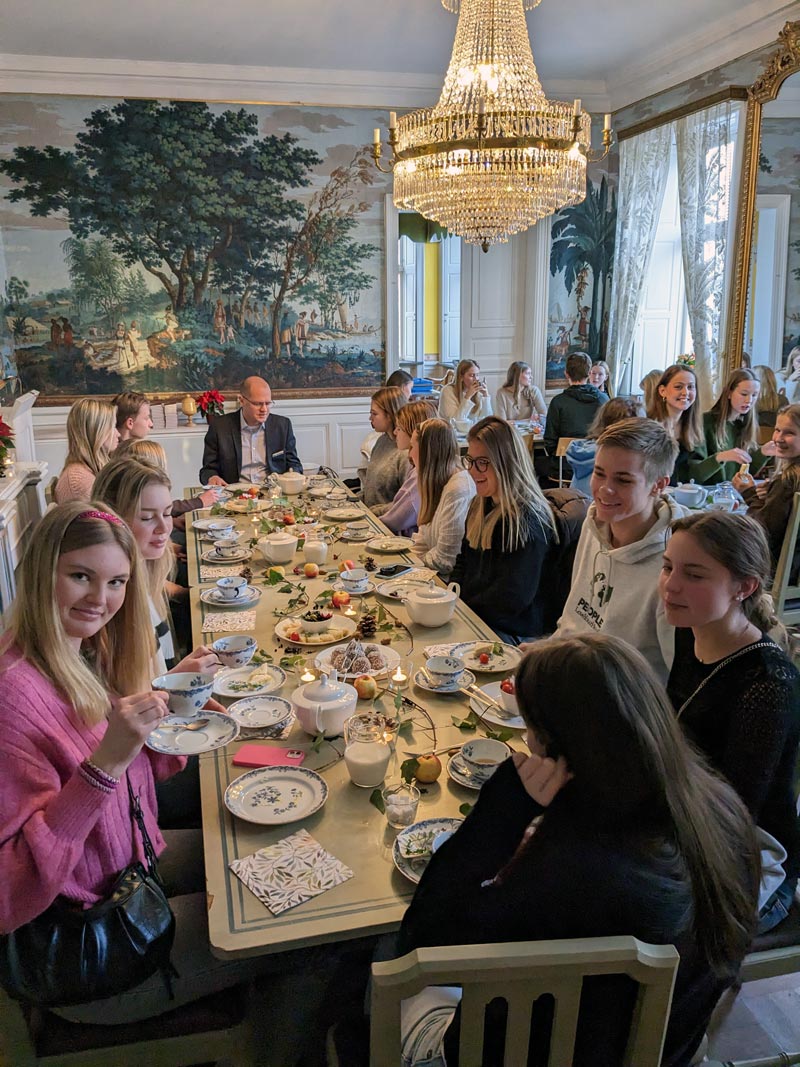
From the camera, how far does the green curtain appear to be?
970 centimetres

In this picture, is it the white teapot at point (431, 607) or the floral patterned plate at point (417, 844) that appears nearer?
the floral patterned plate at point (417, 844)

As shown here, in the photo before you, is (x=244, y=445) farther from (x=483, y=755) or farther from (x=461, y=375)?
(x=483, y=755)

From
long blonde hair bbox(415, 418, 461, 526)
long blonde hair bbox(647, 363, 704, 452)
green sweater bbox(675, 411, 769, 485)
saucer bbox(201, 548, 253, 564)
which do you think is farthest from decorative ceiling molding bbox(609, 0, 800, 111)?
saucer bbox(201, 548, 253, 564)

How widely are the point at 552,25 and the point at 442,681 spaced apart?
17.8 feet

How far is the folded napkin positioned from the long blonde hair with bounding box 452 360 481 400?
4709mm

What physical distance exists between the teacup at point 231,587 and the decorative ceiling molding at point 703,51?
5.03 meters

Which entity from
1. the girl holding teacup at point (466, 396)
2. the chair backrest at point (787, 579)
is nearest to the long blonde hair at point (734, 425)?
the chair backrest at point (787, 579)

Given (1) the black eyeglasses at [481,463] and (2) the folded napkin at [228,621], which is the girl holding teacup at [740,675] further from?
(2) the folded napkin at [228,621]

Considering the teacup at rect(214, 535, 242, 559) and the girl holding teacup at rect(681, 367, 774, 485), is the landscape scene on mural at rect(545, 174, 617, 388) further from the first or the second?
the teacup at rect(214, 535, 242, 559)

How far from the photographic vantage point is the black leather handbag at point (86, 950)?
53.1 inches

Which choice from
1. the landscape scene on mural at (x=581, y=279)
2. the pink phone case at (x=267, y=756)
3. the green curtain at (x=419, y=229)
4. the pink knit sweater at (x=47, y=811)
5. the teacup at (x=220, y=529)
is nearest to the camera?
the pink knit sweater at (x=47, y=811)

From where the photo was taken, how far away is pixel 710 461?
473 centimetres

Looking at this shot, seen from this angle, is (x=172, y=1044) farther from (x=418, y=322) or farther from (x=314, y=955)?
(x=418, y=322)

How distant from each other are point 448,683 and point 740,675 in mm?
746
